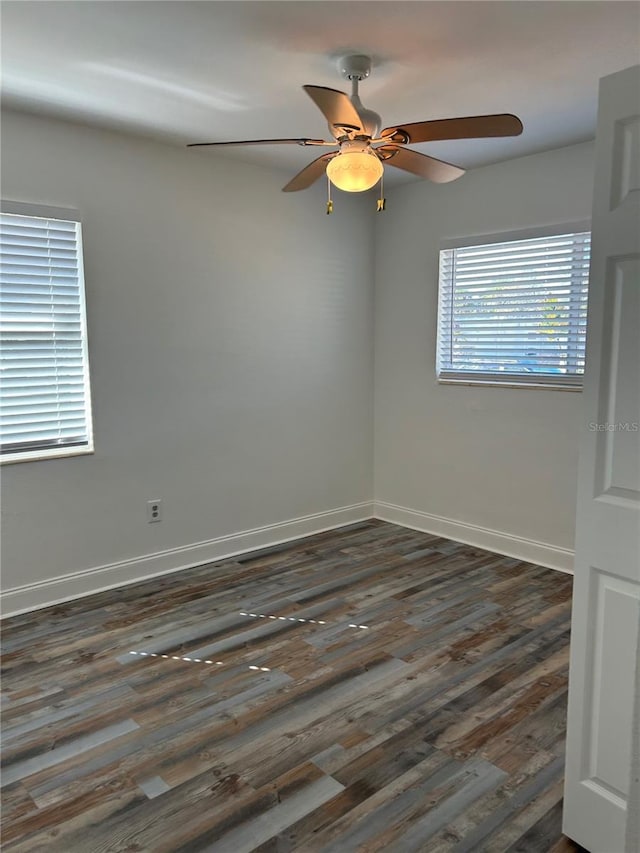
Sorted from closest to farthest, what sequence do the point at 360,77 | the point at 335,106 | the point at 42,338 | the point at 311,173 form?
the point at 335,106
the point at 360,77
the point at 311,173
the point at 42,338

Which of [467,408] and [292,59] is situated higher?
[292,59]

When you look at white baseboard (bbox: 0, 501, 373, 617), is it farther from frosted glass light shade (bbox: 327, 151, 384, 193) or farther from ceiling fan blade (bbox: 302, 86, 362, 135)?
ceiling fan blade (bbox: 302, 86, 362, 135)

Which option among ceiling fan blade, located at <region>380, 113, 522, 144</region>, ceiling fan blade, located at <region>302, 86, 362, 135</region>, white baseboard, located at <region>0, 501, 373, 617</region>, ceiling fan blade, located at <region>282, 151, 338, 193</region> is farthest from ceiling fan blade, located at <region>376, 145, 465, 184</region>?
white baseboard, located at <region>0, 501, 373, 617</region>

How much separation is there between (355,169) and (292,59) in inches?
22.5

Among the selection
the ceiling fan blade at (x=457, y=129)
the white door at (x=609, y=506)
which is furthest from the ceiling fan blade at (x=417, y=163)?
the white door at (x=609, y=506)

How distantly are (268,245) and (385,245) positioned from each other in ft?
3.57

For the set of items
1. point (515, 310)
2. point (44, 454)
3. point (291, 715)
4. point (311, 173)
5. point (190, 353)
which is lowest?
point (291, 715)

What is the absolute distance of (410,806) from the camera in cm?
195

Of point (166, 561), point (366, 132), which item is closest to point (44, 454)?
point (166, 561)

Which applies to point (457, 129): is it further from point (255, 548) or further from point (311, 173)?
point (255, 548)

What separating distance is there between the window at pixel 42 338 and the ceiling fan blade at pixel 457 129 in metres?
1.89

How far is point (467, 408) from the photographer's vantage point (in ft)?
14.4

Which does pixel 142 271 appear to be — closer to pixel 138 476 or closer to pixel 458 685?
pixel 138 476

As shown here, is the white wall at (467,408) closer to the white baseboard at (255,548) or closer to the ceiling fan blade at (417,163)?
the white baseboard at (255,548)
